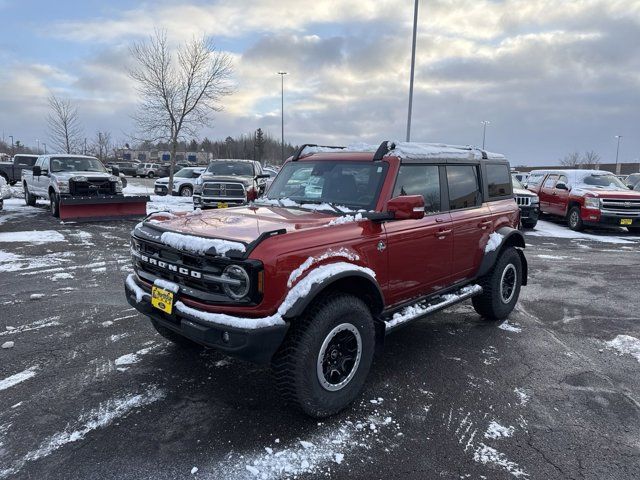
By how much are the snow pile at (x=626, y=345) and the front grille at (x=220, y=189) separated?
10.3 m

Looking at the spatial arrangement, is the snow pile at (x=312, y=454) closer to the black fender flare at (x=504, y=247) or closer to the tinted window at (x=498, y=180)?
the black fender flare at (x=504, y=247)

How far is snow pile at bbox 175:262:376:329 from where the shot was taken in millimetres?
2939

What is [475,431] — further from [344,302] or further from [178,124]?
[178,124]

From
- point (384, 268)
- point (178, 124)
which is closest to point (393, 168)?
point (384, 268)

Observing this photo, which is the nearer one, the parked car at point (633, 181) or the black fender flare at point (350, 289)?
the black fender flare at point (350, 289)

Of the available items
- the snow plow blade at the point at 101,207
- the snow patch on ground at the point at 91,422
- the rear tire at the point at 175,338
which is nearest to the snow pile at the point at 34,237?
the snow plow blade at the point at 101,207

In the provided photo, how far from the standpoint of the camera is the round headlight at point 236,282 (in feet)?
A: 9.67

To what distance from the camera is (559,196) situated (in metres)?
15.1

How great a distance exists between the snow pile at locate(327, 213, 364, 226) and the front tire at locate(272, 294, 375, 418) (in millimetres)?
572

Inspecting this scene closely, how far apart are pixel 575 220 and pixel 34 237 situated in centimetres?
1488

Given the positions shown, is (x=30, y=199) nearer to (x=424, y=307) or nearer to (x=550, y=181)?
(x=424, y=307)

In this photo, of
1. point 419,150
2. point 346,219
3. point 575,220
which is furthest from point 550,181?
point 346,219

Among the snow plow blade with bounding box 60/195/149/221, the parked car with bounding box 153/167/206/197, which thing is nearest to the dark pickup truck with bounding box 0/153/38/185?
the parked car with bounding box 153/167/206/197

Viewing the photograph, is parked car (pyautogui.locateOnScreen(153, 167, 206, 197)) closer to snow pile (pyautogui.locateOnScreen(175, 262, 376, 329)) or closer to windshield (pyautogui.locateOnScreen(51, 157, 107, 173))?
windshield (pyautogui.locateOnScreen(51, 157, 107, 173))
